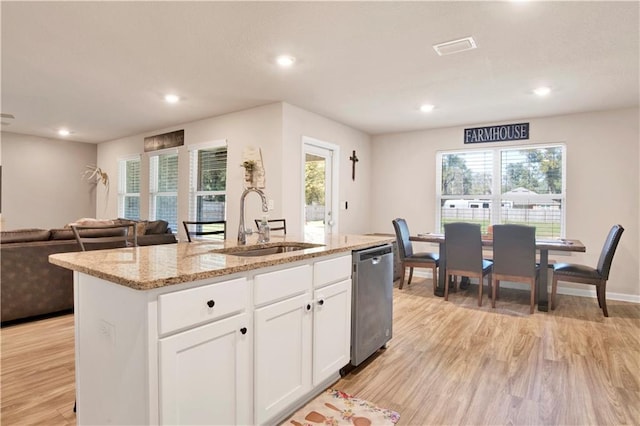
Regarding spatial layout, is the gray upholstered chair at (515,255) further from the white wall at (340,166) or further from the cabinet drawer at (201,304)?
the cabinet drawer at (201,304)

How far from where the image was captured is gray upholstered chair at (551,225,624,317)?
3.73 metres

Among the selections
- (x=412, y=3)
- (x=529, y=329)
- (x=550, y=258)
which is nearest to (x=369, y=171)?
(x=550, y=258)

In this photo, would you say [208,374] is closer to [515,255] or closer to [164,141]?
[515,255]

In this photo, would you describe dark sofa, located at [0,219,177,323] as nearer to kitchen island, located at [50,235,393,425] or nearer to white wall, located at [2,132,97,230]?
kitchen island, located at [50,235,393,425]

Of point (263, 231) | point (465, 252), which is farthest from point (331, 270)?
point (465, 252)

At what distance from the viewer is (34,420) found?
6.29 feet

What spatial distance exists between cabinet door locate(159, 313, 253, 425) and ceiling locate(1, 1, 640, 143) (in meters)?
1.97

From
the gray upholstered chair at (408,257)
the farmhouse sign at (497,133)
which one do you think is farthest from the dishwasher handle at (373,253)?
the farmhouse sign at (497,133)

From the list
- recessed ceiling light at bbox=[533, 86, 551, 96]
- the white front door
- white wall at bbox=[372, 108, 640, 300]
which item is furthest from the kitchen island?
white wall at bbox=[372, 108, 640, 300]

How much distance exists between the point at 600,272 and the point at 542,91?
79.1 inches

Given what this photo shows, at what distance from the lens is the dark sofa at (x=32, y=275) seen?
3.36 meters

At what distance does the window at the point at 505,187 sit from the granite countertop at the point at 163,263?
4.06 m

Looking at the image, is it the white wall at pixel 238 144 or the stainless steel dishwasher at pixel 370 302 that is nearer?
the stainless steel dishwasher at pixel 370 302

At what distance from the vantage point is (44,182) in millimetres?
7000
